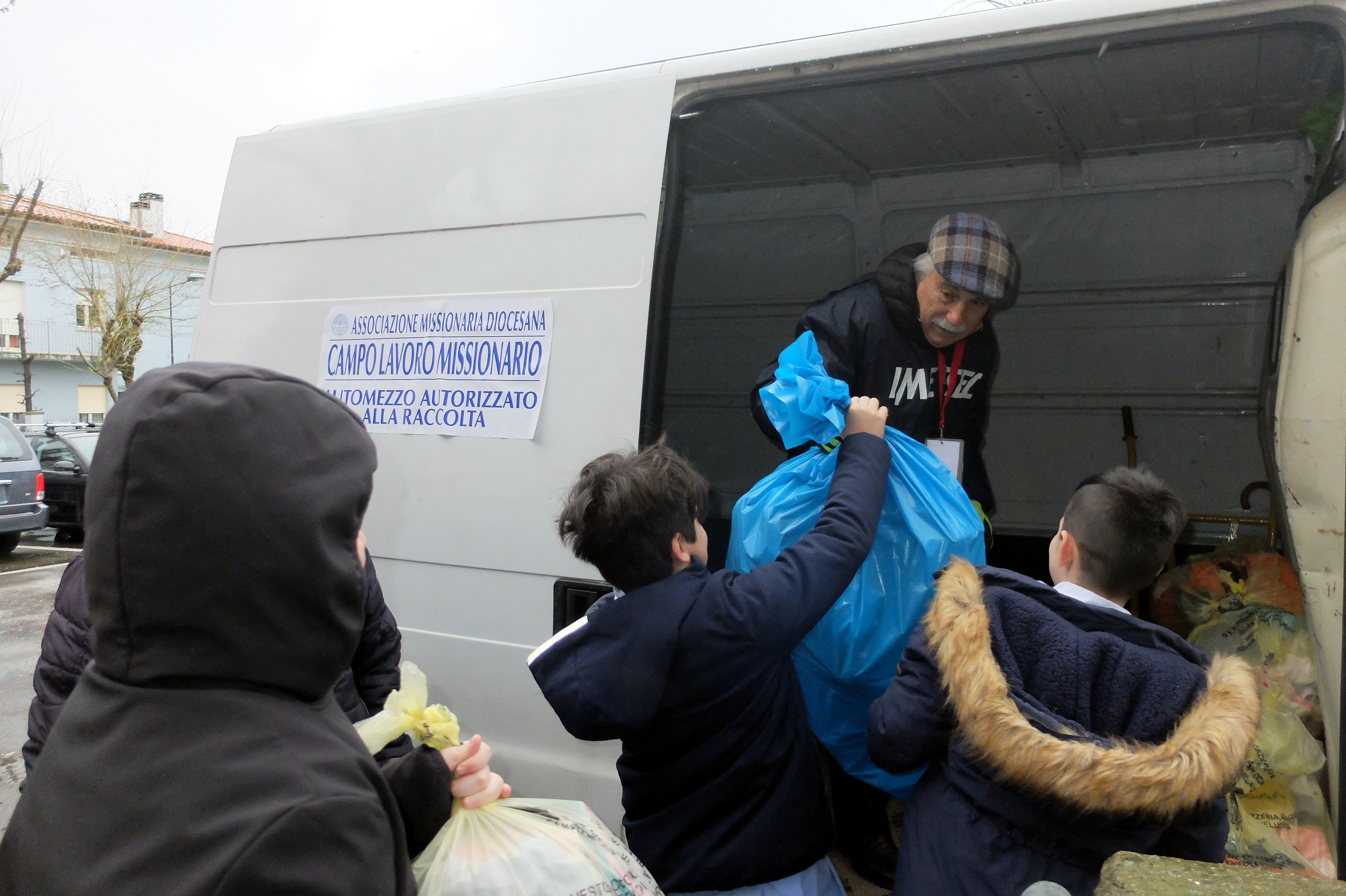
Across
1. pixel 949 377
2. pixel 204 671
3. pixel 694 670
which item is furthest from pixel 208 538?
pixel 949 377

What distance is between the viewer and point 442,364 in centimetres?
244

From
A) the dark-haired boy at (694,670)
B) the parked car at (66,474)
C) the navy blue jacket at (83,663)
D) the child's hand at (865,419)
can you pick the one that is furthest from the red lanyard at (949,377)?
the parked car at (66,474)

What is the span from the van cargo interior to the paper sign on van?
0.89 m

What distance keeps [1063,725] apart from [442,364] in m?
1.76

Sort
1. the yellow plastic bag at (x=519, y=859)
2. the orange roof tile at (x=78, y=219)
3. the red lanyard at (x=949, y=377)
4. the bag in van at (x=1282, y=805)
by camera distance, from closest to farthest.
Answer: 1. the yellow plastic bag at (x=519, y=859)
2. the bag in van at (x=1282, y=805)
3. the red lanyard at (x=949, y=377)
4. the orange roof tile at (x=78, y=219)

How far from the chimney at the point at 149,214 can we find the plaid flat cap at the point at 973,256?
989 inches

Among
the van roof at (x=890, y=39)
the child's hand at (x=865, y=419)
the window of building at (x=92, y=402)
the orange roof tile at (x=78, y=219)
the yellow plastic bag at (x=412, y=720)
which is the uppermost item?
the orange roof tile at (x=78, y=219)

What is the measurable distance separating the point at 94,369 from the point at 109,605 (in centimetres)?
2666

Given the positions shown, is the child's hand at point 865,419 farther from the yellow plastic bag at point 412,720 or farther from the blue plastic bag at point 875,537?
the yellow plastic bag at point 412,720

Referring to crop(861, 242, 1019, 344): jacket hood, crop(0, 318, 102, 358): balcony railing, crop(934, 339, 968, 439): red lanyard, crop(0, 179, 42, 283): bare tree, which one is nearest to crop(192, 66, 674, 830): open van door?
crop(861, 242, 1019, 344): jacket hood

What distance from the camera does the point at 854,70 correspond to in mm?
2068

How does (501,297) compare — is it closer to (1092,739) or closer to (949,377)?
(949,377)

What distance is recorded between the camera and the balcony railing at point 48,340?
28297mm

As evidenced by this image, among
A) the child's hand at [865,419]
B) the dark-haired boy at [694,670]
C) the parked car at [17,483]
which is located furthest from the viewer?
the parked car at [17,483]
